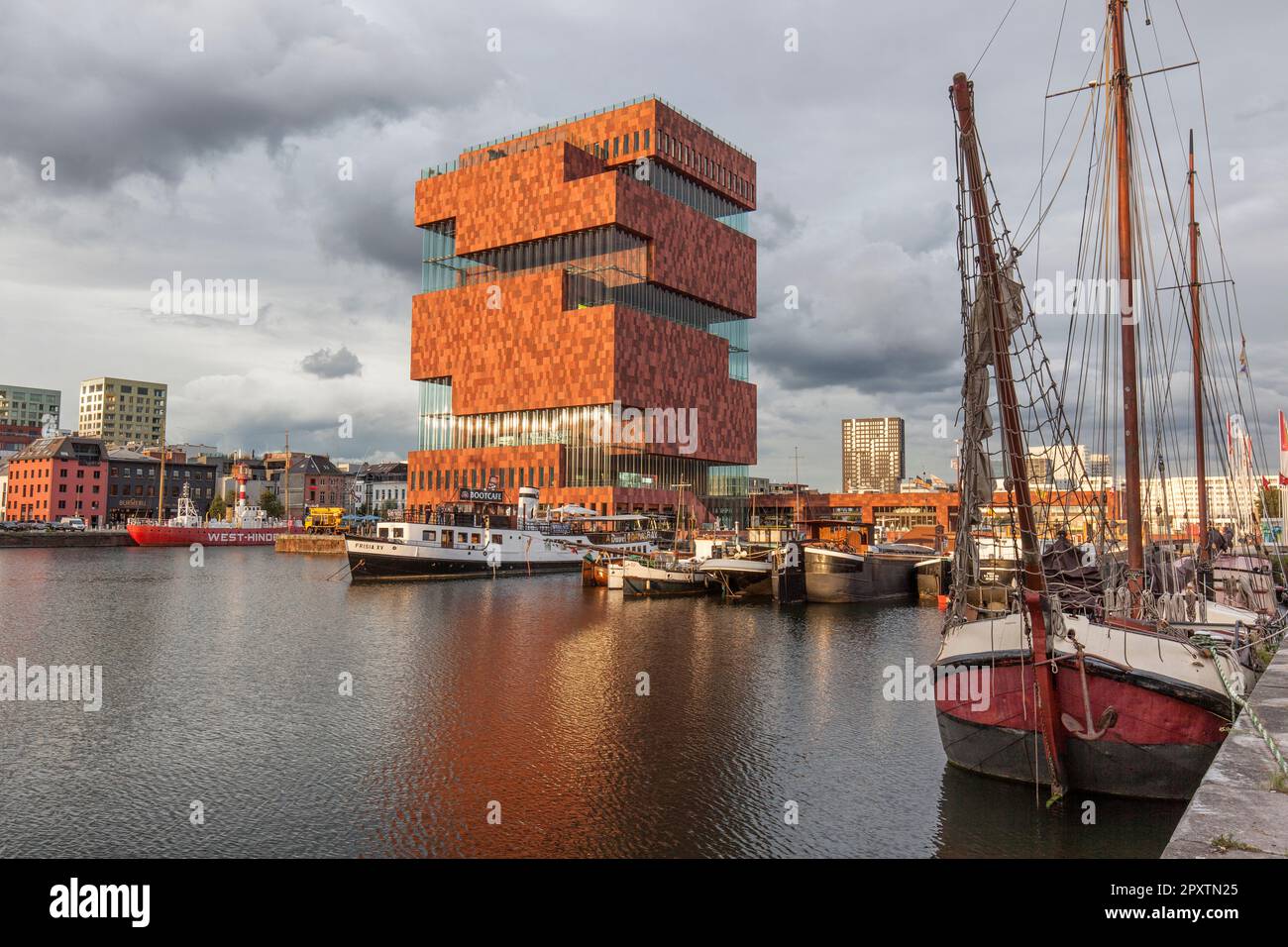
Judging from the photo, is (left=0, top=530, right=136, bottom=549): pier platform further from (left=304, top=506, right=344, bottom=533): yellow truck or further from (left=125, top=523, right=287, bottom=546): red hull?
(left=304, top=506, right=344, bottom=533): yellow truck

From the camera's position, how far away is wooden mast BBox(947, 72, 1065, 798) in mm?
13273

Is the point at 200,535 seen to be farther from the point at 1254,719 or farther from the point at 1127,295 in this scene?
the point at 1254,719

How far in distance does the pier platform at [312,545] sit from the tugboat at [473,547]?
27972 millimetres

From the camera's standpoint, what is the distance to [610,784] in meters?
15.4

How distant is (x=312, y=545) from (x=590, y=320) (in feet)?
141

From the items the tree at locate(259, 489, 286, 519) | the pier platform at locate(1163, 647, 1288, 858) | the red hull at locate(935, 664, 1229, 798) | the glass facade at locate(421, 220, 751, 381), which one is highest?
the glass facade at locate(421, 220, 751, 381)

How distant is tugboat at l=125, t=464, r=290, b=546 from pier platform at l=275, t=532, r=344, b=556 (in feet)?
38.0

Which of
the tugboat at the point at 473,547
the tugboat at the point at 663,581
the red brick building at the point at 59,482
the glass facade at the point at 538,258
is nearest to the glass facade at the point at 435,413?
the glass facade at the point at 538,258

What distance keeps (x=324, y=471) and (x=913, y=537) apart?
14627 centimetres

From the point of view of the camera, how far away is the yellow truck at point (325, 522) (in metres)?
121

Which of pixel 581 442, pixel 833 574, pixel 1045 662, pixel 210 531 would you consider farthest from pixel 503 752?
pixel 210 531

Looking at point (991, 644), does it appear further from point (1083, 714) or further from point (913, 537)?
point (913, 537)

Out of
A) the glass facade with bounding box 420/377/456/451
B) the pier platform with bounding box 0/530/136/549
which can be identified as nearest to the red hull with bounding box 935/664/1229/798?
the glass facade with bounding box 420/377/456/451

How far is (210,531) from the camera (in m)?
114
